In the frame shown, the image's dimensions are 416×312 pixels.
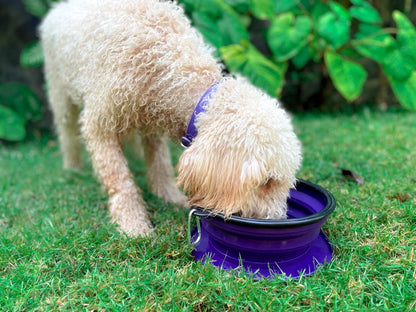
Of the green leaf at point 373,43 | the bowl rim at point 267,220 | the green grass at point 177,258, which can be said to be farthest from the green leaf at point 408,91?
the bowl rim at point 267,220

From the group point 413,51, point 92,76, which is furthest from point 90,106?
point 413,51

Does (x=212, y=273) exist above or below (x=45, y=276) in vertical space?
above

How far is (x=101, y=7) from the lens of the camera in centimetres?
239

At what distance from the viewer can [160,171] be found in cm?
295

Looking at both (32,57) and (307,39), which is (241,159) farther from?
(32,57)

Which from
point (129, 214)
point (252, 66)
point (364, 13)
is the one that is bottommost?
point (129, 214)

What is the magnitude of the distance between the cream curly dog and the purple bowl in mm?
113

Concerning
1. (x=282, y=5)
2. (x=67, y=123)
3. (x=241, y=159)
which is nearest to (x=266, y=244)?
(x=241, y=159)

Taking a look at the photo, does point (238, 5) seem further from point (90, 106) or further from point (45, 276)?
point (45, 276)

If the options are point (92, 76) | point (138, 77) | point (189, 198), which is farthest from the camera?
point (92, 76)

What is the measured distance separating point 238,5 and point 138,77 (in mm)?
2861

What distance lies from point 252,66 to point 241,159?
2.79 meters

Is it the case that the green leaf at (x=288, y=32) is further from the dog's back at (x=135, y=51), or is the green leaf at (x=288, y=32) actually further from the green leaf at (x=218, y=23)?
the dog's back at (x=135, y=51)

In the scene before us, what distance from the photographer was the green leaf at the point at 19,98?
5.12 meters
